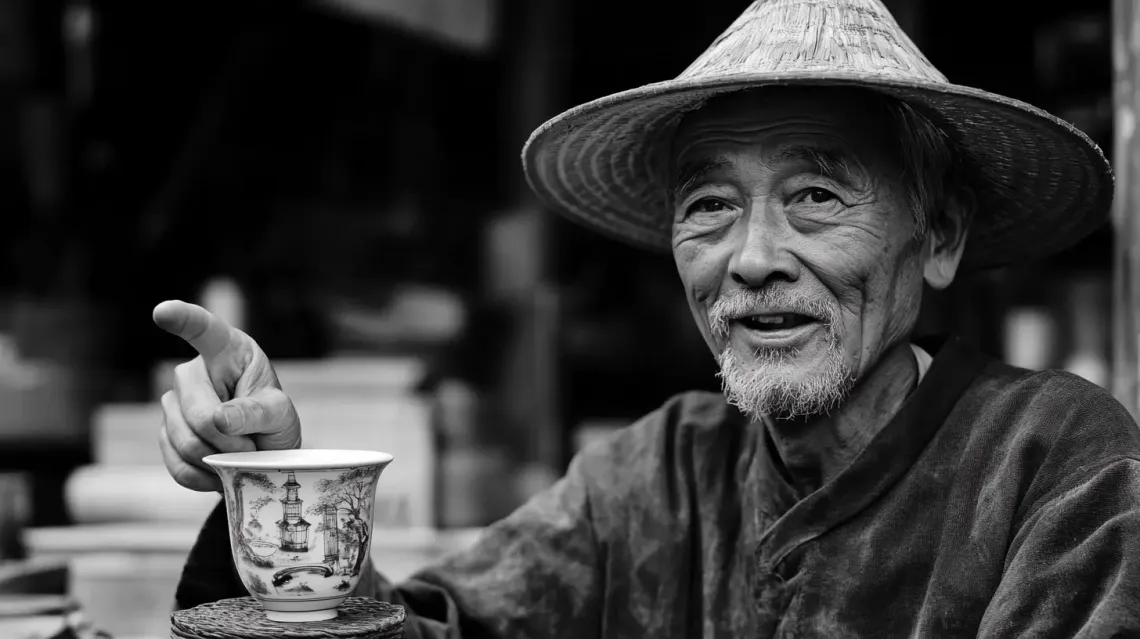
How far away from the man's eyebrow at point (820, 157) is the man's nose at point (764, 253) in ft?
0.30

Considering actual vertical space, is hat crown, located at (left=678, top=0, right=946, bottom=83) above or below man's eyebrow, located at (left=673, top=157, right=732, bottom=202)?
above

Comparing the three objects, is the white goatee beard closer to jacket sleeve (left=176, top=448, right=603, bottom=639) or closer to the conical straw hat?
the conical straw hat

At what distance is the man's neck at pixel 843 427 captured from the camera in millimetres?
2137

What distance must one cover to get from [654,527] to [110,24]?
3.28 m

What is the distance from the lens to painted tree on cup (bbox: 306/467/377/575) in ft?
5.70

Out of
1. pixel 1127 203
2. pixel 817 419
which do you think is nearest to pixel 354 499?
pixel 817 419

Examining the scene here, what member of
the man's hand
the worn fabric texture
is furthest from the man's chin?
the man's hand

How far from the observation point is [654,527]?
7.50ft

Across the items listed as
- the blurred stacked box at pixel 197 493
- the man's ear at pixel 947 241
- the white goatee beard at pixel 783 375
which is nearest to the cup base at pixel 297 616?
the white goatee beard at pixel 783 375

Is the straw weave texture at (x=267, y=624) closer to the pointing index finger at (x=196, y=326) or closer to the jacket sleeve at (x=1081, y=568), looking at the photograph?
the pointing index finger at (x=196, y=326)

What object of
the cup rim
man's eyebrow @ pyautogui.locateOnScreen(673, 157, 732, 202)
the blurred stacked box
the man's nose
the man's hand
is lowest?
the blurred stacked box

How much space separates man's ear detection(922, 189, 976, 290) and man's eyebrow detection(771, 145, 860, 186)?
0.86ft

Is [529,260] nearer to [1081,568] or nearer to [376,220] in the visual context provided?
[376,220]

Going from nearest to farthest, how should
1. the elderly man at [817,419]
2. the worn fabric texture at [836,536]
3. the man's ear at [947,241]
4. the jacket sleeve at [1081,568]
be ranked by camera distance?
the jacket sleeve at [1081,568]
the worn fabric texture at [836,536]
the elderly man at [817,419]
the man's ear at [947,241]
